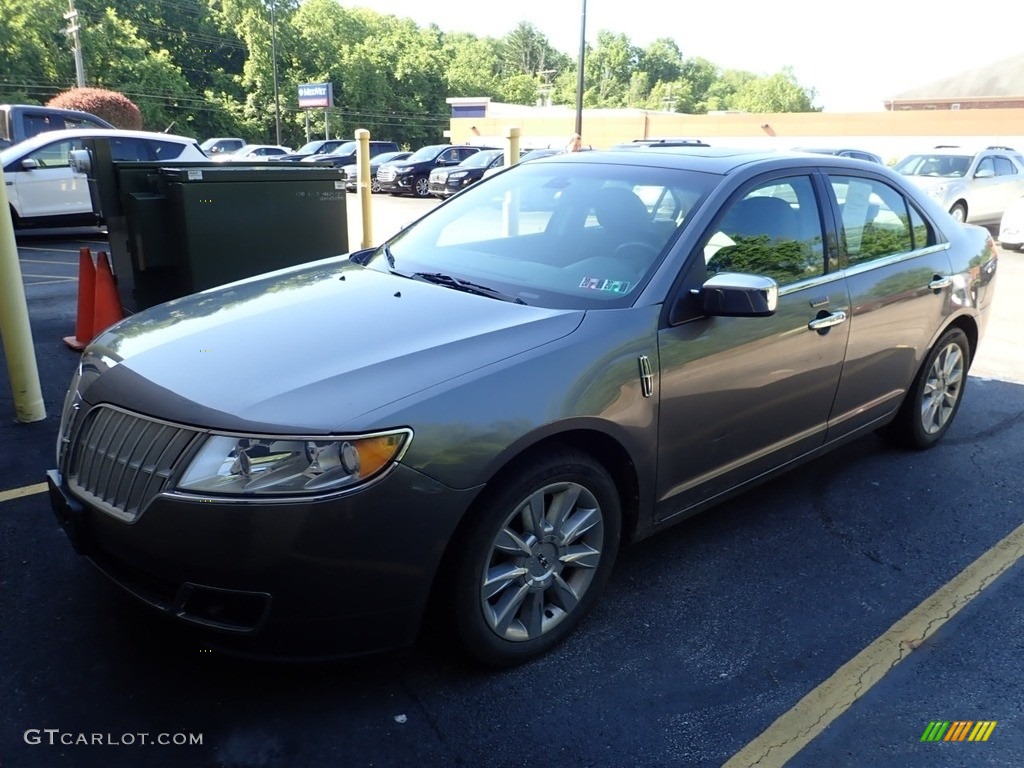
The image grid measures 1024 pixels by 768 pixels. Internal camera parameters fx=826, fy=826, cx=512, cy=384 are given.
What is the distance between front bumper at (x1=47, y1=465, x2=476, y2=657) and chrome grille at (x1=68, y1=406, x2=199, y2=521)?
0.19 feet

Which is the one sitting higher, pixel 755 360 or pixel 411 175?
pixel 755 360

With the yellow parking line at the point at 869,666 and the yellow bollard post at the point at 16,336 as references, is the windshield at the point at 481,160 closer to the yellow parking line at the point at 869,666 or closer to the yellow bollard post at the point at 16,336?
the yellow bollard post at the point at 16,336

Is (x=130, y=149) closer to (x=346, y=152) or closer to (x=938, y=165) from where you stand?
(x=938, y=165)

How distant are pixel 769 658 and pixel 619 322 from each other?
4.25 ft

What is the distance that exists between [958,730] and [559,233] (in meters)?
2.32

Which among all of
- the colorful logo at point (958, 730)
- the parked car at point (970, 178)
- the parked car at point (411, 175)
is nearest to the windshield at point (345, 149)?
the parked car at point (411, 175)

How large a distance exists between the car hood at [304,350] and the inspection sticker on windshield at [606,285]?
0.24 meters

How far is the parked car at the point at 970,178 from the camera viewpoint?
15016 mm

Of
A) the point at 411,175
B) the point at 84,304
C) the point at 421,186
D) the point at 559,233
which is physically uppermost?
the point at 559,233

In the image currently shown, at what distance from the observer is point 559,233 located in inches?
141

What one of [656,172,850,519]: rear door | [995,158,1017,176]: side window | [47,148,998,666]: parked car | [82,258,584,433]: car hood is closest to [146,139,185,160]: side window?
[47,148,998,666]: parked car

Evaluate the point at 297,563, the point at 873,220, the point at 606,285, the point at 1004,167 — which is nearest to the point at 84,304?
the point at 606,285

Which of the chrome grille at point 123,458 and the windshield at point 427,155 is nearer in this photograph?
the chrome grille at point 123,458

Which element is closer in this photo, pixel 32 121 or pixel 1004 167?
pixel 32 121
